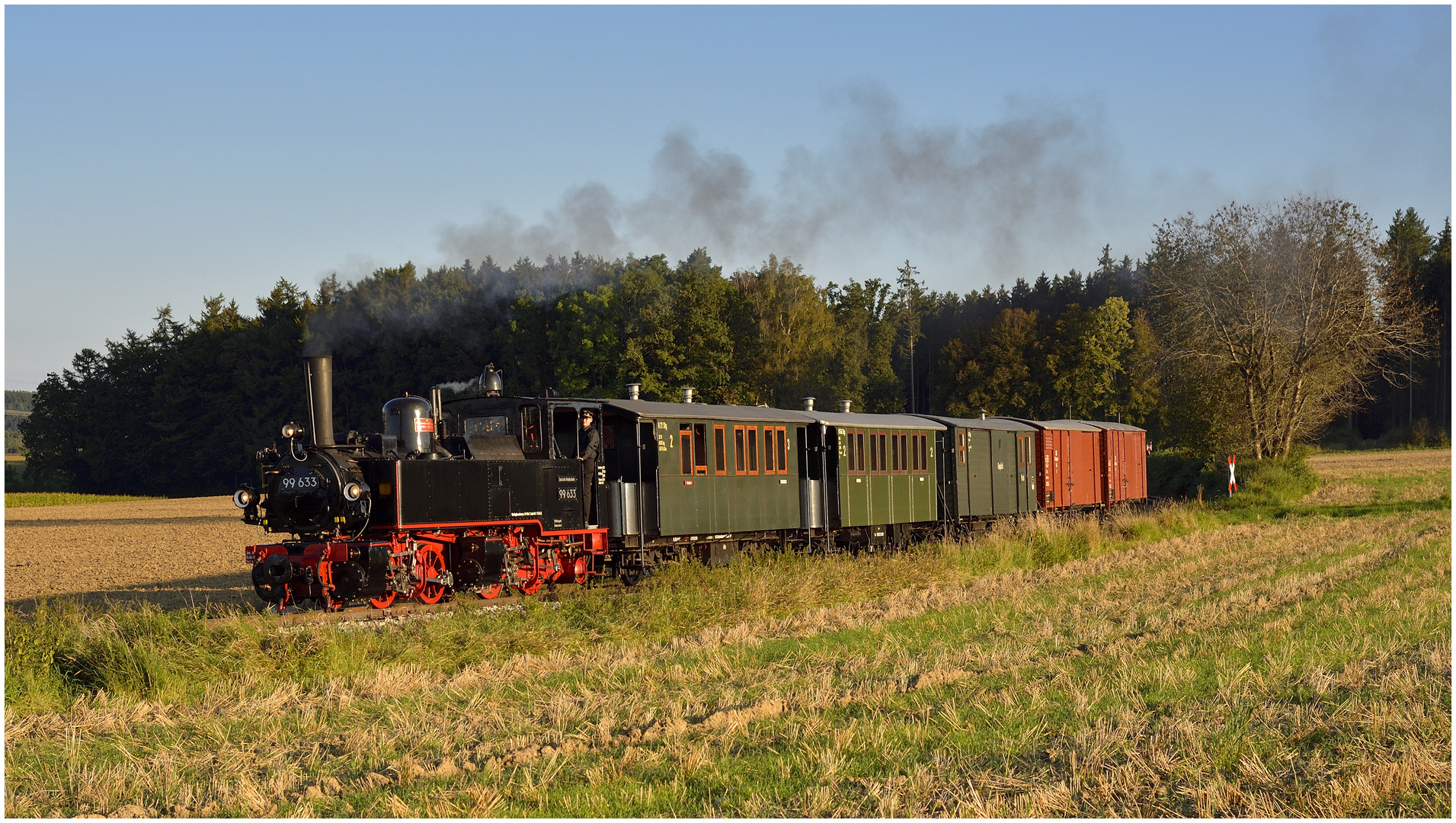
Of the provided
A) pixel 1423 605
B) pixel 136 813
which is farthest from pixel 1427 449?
pixel 136 813

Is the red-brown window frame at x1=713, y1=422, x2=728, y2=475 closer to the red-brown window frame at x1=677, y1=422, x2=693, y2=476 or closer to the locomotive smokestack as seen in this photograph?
the red-brown window frame at x1=677, y1=422, x2=693, y2=476

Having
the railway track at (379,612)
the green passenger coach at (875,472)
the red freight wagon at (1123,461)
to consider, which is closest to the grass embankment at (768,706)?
the railway track at (379,612)

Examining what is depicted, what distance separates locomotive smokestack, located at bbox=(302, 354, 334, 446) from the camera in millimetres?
14070

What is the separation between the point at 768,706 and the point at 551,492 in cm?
795

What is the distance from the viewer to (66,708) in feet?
29.0

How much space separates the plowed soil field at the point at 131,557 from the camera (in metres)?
18.6

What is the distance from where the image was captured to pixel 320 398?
1437cm

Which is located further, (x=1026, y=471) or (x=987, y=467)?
(x=1026, y=471)


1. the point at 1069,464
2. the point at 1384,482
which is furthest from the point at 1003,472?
the point at 1384,482

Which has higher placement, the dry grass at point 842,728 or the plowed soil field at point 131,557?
the dry grass at point 842,728

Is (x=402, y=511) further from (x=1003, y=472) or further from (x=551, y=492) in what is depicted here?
(x=1003, y=472)

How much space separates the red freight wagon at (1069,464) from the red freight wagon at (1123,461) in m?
0.25

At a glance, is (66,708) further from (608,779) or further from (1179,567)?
(1179,567)

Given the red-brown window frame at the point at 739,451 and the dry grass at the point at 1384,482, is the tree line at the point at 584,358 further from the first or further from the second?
the red-brown window frame at the point at 739,451
